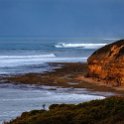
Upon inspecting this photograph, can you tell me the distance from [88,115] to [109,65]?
3731 cm

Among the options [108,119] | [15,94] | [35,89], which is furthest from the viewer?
[35,89]

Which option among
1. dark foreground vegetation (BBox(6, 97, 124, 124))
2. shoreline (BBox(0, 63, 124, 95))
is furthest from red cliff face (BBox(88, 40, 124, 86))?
dark foreground vegetation (BBox(6, 97, 124, 124))

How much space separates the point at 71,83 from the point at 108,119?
34.7 meters

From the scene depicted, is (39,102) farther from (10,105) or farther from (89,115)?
(89,115)

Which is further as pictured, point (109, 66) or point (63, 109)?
point (109, 66)

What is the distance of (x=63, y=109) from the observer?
1420 cm

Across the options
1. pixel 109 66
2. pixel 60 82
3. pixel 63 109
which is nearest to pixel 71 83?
pixel 60 82

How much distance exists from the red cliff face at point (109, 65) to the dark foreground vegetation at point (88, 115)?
31.9 meters

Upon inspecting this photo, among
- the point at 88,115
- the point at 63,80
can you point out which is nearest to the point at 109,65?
the point at 63,80

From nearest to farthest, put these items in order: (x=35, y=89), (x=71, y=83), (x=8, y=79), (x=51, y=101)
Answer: (x=51, y=101), (x=35, y=89), (x=71, y=83), (x=8, y=79)

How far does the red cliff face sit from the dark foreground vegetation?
3195 cm

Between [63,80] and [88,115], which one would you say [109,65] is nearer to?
[63,80]

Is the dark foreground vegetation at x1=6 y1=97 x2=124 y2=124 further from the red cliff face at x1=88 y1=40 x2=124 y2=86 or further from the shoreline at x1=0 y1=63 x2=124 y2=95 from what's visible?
the red cliff face at x1=88 y1=40 x2=124 y2=86

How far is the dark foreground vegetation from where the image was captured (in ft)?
40.9
